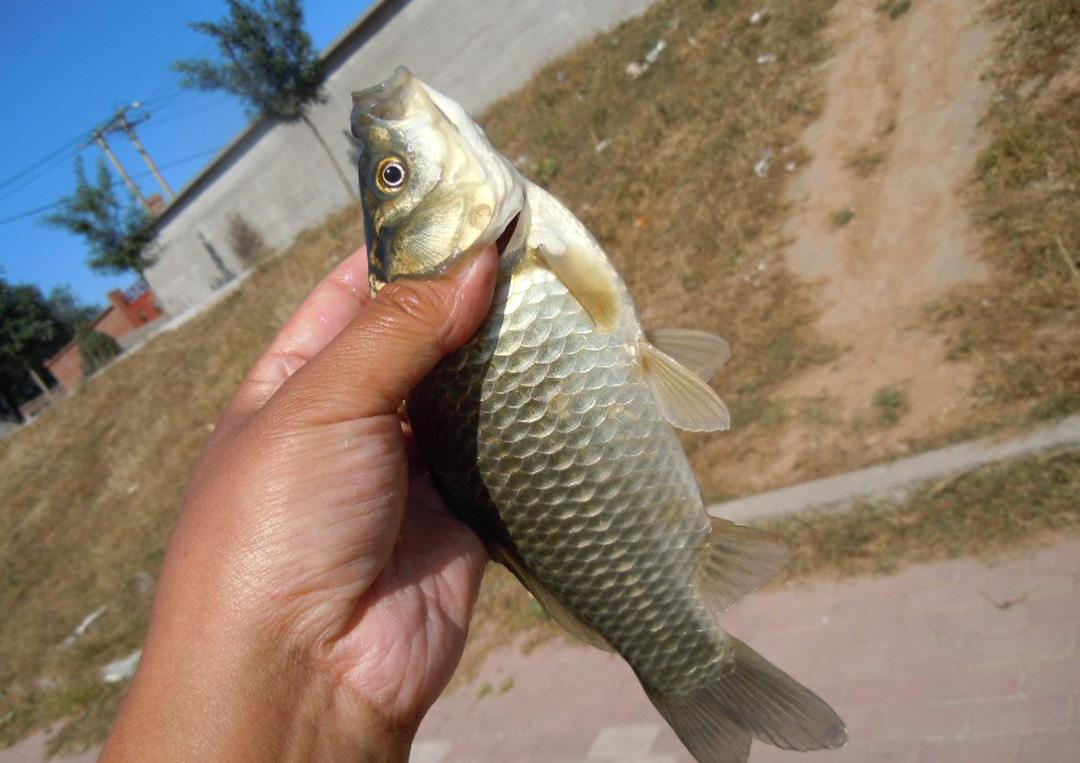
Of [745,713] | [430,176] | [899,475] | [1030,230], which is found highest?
[430,176]

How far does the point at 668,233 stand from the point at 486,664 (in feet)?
20.3

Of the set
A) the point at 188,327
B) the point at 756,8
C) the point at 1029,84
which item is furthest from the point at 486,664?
the point at 188,327

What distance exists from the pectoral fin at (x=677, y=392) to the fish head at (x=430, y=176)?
1.56 feet

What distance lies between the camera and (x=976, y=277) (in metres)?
6.40

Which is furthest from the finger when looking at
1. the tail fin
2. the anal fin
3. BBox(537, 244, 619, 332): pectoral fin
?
the tail fin

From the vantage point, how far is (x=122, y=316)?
170 ft

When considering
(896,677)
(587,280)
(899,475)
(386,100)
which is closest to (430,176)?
(386,100)

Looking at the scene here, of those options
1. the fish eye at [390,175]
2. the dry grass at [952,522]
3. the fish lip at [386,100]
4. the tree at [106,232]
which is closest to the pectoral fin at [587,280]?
the fish eye at [390,175]

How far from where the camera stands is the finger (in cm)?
280

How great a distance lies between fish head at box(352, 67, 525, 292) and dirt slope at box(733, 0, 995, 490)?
4.07m

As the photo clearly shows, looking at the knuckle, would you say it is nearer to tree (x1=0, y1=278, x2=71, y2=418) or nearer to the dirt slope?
the dirt slope

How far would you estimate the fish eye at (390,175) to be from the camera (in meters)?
2.09

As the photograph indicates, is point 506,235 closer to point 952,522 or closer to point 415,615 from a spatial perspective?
point 415,615

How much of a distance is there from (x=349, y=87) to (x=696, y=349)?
27.6 meters
